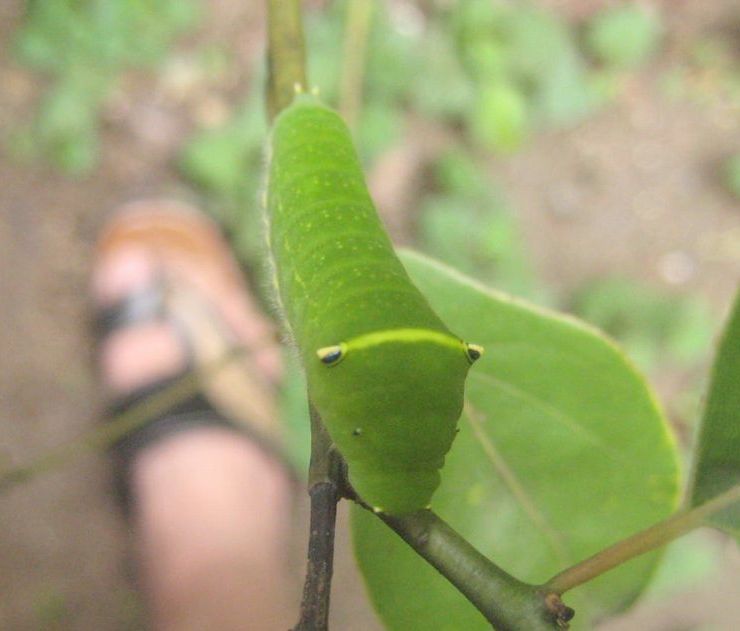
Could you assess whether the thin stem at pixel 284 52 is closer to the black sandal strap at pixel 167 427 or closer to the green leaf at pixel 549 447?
the green leaf at pixel 549 447

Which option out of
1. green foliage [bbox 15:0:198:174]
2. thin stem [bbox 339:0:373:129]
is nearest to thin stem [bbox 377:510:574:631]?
thin stem [bbox 339:0:373:129]

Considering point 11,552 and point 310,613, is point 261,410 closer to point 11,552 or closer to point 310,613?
point 11,552

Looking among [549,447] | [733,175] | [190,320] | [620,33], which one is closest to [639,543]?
→ [549,447]

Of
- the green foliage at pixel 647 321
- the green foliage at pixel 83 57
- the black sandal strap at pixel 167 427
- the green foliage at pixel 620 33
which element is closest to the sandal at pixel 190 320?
the black sandal strap at pixel 167 427

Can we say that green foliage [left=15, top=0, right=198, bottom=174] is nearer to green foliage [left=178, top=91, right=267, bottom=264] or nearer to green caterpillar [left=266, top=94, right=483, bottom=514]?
green foliage [left=178, top=91, right=267, bottom=264]

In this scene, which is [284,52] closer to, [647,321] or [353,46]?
[353,46]
